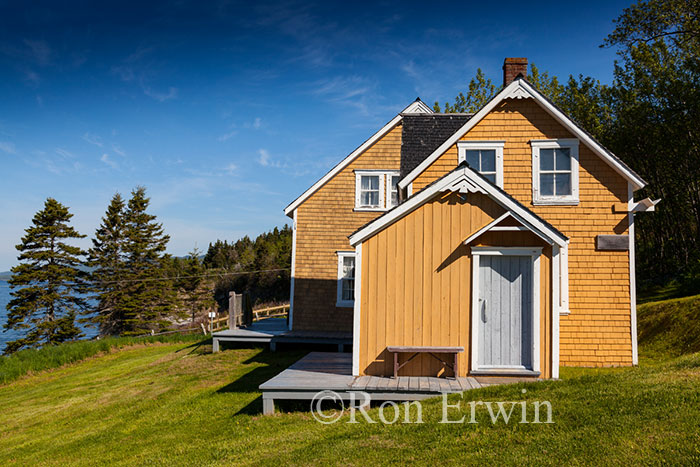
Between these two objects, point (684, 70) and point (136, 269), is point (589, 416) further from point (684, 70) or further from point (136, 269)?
point (136, 269)

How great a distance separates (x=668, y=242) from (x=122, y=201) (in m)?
43.7

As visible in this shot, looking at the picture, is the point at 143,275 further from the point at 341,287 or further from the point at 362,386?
the point at 362,386

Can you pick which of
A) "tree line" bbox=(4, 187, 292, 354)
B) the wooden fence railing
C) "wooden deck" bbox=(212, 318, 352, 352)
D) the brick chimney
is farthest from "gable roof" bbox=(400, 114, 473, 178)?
"tree line" bbox=(4, 187, 292, 354)

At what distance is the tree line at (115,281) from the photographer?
36188 millimetres

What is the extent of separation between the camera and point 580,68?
110ft

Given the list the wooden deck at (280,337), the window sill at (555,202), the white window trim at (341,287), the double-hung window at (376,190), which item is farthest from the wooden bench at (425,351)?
the double-hung window at (376,190)

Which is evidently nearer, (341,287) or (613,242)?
(613,242)

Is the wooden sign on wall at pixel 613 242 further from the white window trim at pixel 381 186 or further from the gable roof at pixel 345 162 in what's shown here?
the gable roof at pixel 345 162

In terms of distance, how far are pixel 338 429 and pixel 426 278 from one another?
11.7ft

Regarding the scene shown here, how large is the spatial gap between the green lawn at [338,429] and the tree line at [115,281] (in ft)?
86.6

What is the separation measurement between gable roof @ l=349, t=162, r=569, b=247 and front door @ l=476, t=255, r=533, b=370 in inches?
27.6

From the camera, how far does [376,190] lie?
57.0ft

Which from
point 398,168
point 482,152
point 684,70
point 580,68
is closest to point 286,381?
point 482,152

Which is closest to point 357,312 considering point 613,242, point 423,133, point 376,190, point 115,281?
point 613,242
